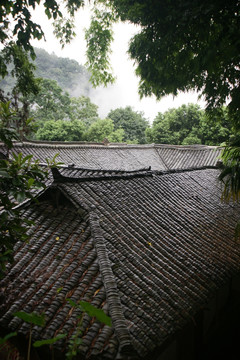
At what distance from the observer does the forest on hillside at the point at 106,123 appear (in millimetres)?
28797

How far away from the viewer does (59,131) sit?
95.7 feet

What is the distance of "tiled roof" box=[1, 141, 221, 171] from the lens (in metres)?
18.3

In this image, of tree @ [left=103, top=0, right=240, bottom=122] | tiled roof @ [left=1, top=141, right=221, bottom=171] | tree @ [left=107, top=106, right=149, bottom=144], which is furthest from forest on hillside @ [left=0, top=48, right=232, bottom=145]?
tree @ [left=103, top=0, right=240, bottom=122]

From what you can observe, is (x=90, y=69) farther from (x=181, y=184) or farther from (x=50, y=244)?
(x=50, y=244)

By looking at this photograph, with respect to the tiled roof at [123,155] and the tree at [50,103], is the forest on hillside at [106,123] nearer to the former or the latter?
the tree at [50,103]

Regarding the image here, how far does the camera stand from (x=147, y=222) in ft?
21.8

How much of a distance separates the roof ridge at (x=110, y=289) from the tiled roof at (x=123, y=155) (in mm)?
12279

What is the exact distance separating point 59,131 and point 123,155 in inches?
393

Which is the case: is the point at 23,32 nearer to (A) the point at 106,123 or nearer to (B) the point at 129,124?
(A) the point at 106,123

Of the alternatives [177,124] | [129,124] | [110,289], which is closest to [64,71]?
[129,124]

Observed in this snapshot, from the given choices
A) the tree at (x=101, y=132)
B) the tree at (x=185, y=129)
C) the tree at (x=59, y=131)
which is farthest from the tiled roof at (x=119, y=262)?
the tree at (x=101, y=132)

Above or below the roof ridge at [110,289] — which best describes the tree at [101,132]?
above

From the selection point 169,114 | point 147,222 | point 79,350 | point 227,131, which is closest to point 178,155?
point 227,131

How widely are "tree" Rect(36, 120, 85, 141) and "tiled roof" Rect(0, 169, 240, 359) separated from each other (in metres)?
22.5
